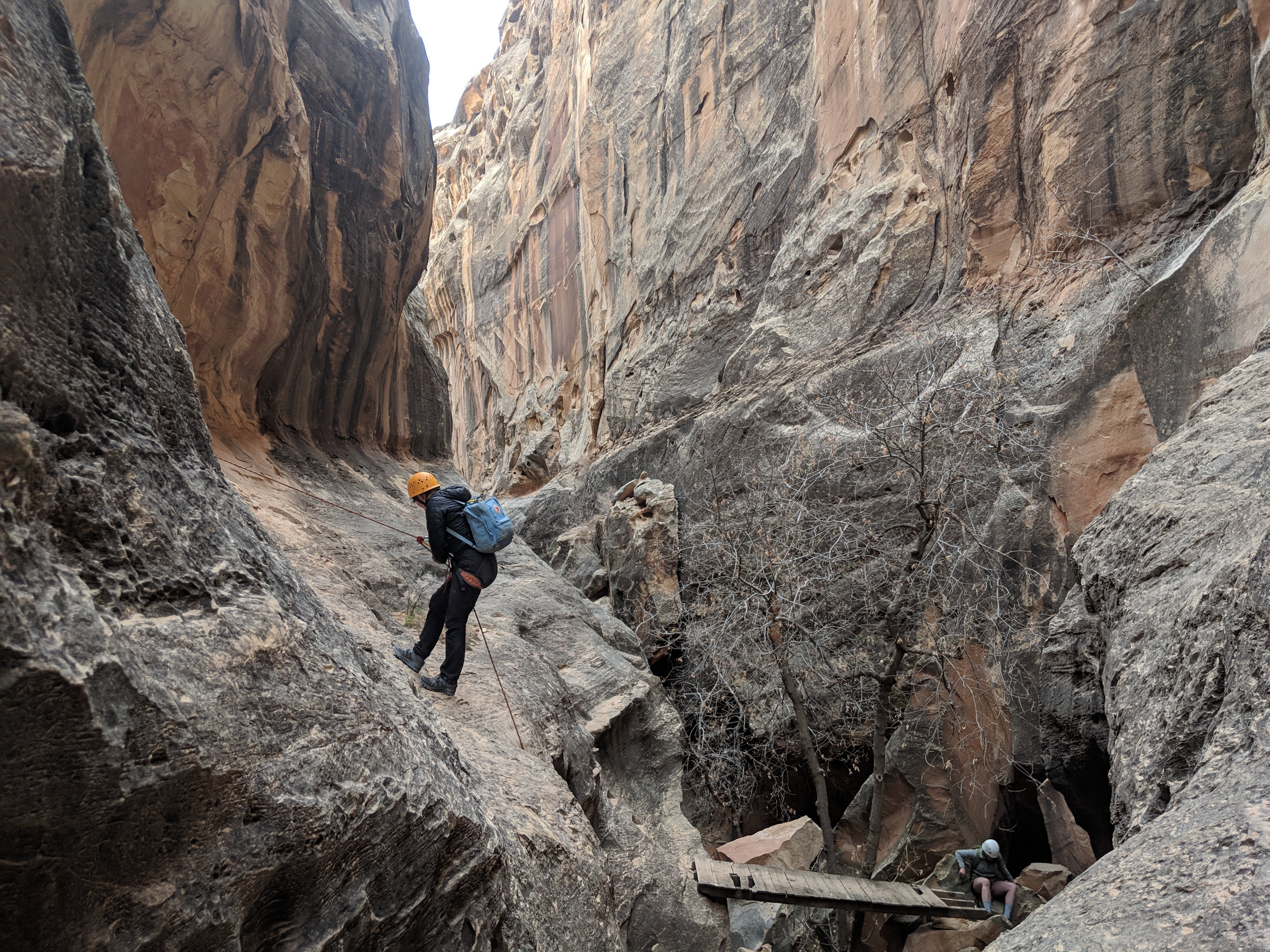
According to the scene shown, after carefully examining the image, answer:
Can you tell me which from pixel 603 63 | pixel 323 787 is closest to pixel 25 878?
pixel 323 787

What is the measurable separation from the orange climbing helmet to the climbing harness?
14.9 inches

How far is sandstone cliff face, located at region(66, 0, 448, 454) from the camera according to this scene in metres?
6.18

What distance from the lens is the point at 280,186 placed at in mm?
7379

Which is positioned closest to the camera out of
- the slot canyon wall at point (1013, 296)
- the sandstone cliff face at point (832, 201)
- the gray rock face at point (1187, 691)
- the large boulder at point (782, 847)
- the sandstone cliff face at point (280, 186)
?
the gray rock face at point (1187, 691)

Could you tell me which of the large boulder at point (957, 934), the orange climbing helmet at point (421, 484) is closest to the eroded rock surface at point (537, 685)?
the orange climbing helmet at point (421, 484)

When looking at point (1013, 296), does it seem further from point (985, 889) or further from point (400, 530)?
point (400, 530)

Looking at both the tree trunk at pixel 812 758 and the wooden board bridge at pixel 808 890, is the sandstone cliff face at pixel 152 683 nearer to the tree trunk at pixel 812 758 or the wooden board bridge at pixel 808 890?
the wooden board bridge at pixel 808 890

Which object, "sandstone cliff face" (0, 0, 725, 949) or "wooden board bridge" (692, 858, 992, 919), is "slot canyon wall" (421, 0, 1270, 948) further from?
"sandstone cliff face" (0, 0, 725, 949)

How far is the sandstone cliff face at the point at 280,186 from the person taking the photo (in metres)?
6.18

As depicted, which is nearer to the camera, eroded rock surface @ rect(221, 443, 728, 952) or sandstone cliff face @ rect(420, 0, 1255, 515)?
eroded rock surface @ rect(221, 443, 728, 952)

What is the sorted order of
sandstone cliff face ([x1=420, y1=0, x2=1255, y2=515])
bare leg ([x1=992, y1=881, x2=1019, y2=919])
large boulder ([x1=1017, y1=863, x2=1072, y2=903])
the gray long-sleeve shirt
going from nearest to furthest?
bare leg ([x1=992, y1=881, x2=1019, y2=919]), the gray long-sleeve shirt, large boulder ([x1=1017, y1=863, x2=1072, y2=903]), sandstone cliff face ([x1=420, y1=0, x2=1255, y2=515])

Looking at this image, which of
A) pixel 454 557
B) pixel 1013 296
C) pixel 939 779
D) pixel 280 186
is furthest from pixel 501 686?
pixel 1013 296

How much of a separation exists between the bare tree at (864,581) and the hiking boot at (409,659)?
3480 mm

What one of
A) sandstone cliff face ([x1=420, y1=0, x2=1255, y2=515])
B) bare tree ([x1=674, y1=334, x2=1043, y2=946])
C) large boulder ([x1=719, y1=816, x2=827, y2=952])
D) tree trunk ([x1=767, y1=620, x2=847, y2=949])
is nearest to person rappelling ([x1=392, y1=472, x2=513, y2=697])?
bare tree ([x1=674, y1=334, x2=1043, y2=946])
